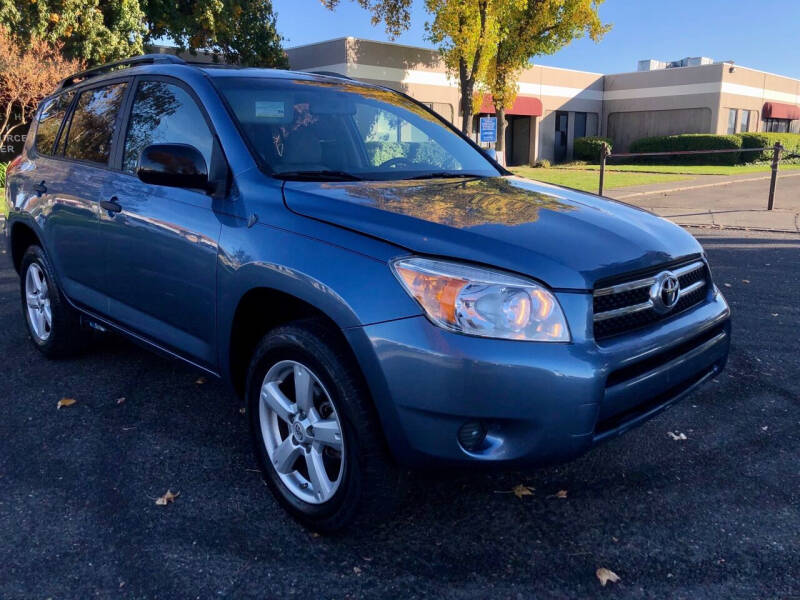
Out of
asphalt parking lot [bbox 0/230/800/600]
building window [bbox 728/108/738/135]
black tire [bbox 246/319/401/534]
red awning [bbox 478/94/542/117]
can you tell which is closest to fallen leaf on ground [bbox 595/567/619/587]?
asphalt parking lot [bbox 0/230/800/600]

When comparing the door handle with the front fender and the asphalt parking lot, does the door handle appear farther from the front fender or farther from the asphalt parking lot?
the asphalt parking lot

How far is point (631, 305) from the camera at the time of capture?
250cm

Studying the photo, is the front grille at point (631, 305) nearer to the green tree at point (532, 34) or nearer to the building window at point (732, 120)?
the green tree at point (532, 34)

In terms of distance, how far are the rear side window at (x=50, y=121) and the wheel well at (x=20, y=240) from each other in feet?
1.81

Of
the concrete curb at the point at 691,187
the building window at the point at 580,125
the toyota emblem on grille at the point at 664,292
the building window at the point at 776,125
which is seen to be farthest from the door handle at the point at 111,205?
the building window at the point at 776,125

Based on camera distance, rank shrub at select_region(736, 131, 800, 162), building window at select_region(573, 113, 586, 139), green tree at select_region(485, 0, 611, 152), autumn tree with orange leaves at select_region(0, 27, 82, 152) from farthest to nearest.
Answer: building window at select_region(573, 113, 586, 139) → shrub at select_region(736, 131, 800, 162) → green tree at select_region(485, 0, 611, 152) → autumn tree with orange leaves at select_region(0, 27, 82, 152)

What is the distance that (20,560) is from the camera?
2549 millimetres

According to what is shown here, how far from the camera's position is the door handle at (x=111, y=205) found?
11.6 ft

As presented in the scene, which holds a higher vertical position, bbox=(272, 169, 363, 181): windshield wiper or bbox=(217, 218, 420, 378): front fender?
bbox=(272, 169, 363, 181): windshield wiper

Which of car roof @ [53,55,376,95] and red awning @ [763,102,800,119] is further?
red awning @ [763,102,800,119]

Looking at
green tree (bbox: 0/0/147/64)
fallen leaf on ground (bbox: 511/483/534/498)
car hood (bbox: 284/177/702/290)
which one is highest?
green tree (bbox: 0/0/147/64)

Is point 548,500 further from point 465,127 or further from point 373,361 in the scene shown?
point 465,127

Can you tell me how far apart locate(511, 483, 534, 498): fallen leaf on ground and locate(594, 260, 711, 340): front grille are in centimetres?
98

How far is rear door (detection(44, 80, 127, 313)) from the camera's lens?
3.85 m
